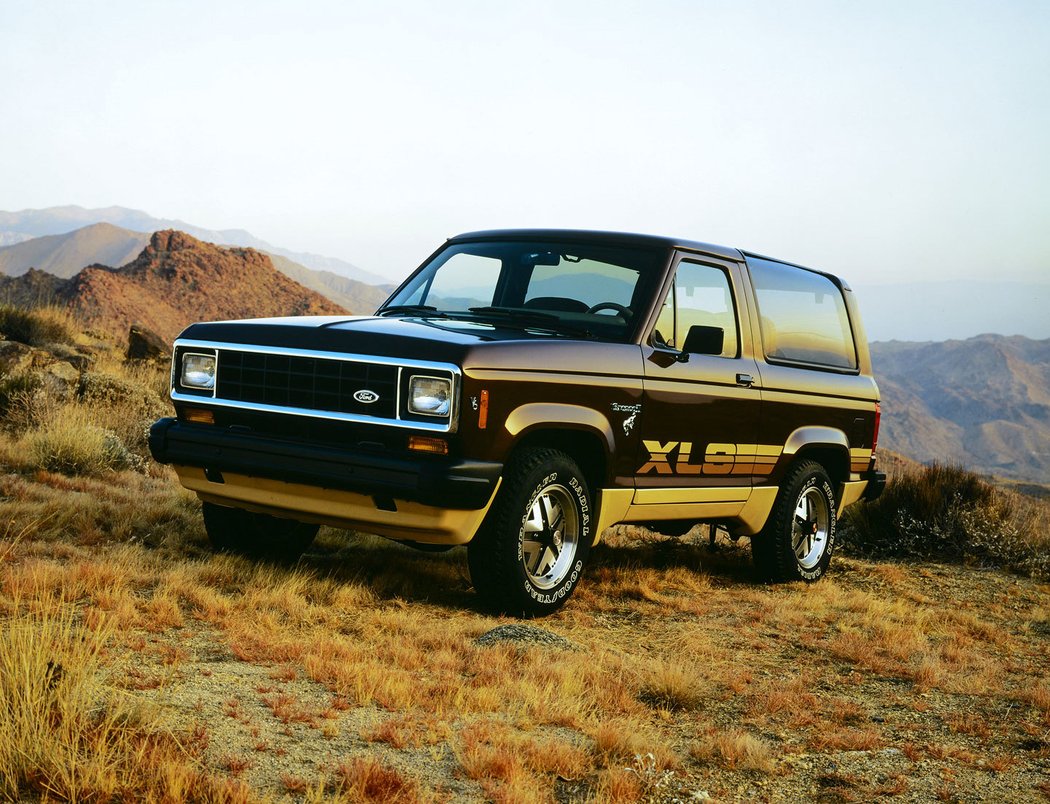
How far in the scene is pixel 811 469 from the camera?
7.87 metres

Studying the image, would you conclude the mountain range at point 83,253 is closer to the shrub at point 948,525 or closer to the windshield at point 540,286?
the shrub at point 948,525

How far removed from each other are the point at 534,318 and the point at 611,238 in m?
0.79

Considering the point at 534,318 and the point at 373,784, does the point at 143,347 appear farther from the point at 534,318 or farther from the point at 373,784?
the point at 373,784

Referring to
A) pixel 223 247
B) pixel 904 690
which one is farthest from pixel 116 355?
pixel 223 247

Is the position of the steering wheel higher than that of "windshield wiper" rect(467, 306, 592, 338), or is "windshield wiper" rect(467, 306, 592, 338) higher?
the steering wheel

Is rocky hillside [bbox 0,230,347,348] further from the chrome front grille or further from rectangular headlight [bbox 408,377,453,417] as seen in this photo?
rectangular headlight [bbox 408,377,453,417]

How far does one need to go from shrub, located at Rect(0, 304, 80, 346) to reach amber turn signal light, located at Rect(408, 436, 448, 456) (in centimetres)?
1306

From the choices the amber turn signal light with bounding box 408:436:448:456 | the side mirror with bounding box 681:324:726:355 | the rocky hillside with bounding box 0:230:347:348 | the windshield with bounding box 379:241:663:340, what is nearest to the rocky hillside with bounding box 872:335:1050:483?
the rocky hillside with bounding box 0:230:347:348

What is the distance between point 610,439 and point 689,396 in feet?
2.50

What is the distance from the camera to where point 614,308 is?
6422 millimetres

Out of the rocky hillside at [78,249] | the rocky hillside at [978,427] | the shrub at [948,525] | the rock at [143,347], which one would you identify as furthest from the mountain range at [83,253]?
the shrub at [948,525]

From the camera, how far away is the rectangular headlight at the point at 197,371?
598cm

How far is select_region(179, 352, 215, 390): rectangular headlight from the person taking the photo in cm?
598

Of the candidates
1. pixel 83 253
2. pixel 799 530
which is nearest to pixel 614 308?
pixel 799 530
